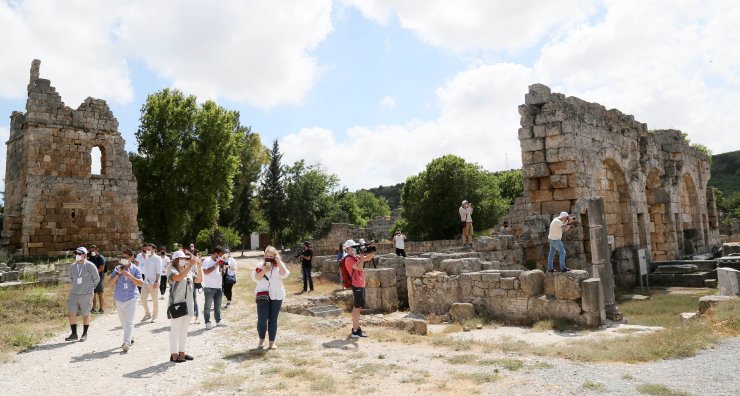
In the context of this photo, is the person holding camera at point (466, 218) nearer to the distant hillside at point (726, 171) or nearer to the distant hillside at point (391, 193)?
the distant hillside at point (391, 193)

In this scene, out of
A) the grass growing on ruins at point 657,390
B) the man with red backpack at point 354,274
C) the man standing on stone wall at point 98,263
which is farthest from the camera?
the man standing on stone wall at point 98,263

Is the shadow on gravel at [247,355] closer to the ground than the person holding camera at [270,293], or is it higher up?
closer to the ground

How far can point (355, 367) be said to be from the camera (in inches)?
280

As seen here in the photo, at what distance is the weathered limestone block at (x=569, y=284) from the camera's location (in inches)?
380

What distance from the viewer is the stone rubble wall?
962cm

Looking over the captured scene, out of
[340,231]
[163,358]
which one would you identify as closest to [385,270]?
[163,358]

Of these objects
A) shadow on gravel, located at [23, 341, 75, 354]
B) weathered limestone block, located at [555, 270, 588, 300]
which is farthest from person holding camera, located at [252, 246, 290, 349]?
weathered limestone block, located at [555, 270, 588, 300]

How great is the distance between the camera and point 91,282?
952 centimetres

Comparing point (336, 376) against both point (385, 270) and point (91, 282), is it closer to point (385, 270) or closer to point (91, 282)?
point (91, 282)

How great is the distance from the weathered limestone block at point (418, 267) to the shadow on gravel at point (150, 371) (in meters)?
6.53

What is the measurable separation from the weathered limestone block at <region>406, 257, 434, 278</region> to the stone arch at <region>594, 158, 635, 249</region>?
7612 millimetres

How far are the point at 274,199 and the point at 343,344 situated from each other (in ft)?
116

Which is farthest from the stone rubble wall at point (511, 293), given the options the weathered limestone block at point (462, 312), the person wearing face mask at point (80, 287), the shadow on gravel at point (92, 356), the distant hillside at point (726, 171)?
the distant hillside at point (726, 171)

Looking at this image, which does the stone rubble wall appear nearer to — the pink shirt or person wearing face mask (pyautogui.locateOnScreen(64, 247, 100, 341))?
the pink shirt
